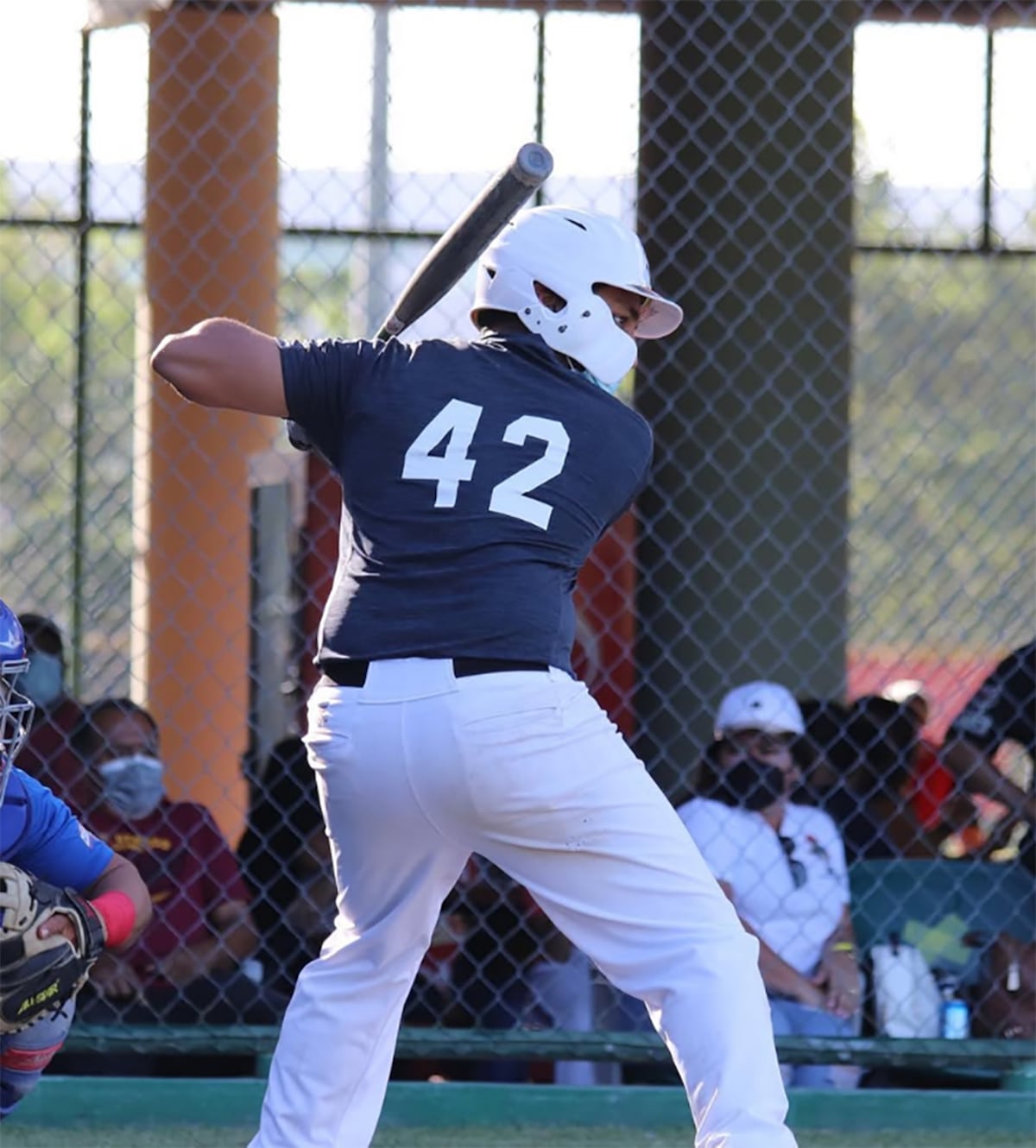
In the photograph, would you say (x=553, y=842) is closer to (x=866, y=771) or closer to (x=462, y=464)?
(x=462, y=464)

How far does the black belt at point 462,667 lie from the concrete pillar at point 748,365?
3699mm

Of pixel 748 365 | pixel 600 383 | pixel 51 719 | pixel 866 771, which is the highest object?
pixel 600 383

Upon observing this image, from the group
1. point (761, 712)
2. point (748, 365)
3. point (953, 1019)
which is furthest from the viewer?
point (748, 365)

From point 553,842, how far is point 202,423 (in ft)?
20.3

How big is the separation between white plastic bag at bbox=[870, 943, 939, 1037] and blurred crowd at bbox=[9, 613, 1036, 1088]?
0.19 ft

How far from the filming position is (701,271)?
7293 mm

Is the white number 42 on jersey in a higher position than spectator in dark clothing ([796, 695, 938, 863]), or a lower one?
higher

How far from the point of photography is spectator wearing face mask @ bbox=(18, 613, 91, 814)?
19.0 feet

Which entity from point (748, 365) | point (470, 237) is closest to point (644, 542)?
point (748, 365)

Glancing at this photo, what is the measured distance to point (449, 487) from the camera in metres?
3.55

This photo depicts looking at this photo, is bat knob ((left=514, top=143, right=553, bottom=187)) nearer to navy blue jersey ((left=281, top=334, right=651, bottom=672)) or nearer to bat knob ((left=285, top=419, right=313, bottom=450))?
navy blue jersey ((left=281, top=334, right=651, bottom=672))

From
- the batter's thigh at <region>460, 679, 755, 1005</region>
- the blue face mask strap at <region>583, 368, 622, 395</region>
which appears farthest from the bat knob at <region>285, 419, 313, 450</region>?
the batter's thigh at <region>460, 679, 755, 1005</region>

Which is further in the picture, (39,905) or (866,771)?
(866,771)

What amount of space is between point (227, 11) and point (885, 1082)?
16.9 feet
